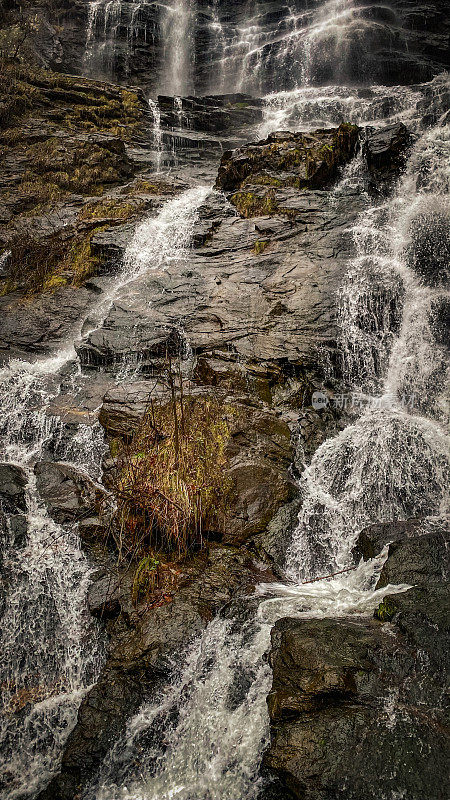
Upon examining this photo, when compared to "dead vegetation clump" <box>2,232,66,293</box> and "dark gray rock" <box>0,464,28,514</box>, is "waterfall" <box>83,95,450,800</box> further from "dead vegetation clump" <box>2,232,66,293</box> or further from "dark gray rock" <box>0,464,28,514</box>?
"dead vegetation clump" <box>2,232,66,293</box>

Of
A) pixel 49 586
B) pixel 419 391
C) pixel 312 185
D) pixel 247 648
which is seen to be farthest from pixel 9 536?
pixel 312 185

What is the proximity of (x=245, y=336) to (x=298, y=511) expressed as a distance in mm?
2940

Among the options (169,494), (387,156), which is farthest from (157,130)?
(169,494)

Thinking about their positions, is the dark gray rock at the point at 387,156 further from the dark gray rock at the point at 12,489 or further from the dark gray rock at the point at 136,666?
the dark gray rock at the point at 136,666

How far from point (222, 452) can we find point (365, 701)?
299 centimetres

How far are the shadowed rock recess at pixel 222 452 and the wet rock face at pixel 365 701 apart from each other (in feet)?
0.05

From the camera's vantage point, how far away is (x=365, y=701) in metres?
2.83

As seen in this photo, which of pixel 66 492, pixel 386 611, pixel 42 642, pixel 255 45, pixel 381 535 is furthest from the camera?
pixel 255 45

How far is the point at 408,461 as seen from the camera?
5.50m

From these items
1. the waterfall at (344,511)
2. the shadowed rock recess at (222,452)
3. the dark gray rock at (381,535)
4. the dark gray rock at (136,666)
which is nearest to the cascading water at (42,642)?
the shadowed rock recess at (222,452)

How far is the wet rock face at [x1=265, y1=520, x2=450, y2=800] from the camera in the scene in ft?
8.13

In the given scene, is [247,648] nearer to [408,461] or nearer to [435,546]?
[435,546]

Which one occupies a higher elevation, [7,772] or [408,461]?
[408,461]

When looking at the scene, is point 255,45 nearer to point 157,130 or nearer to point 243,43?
point 243,43
